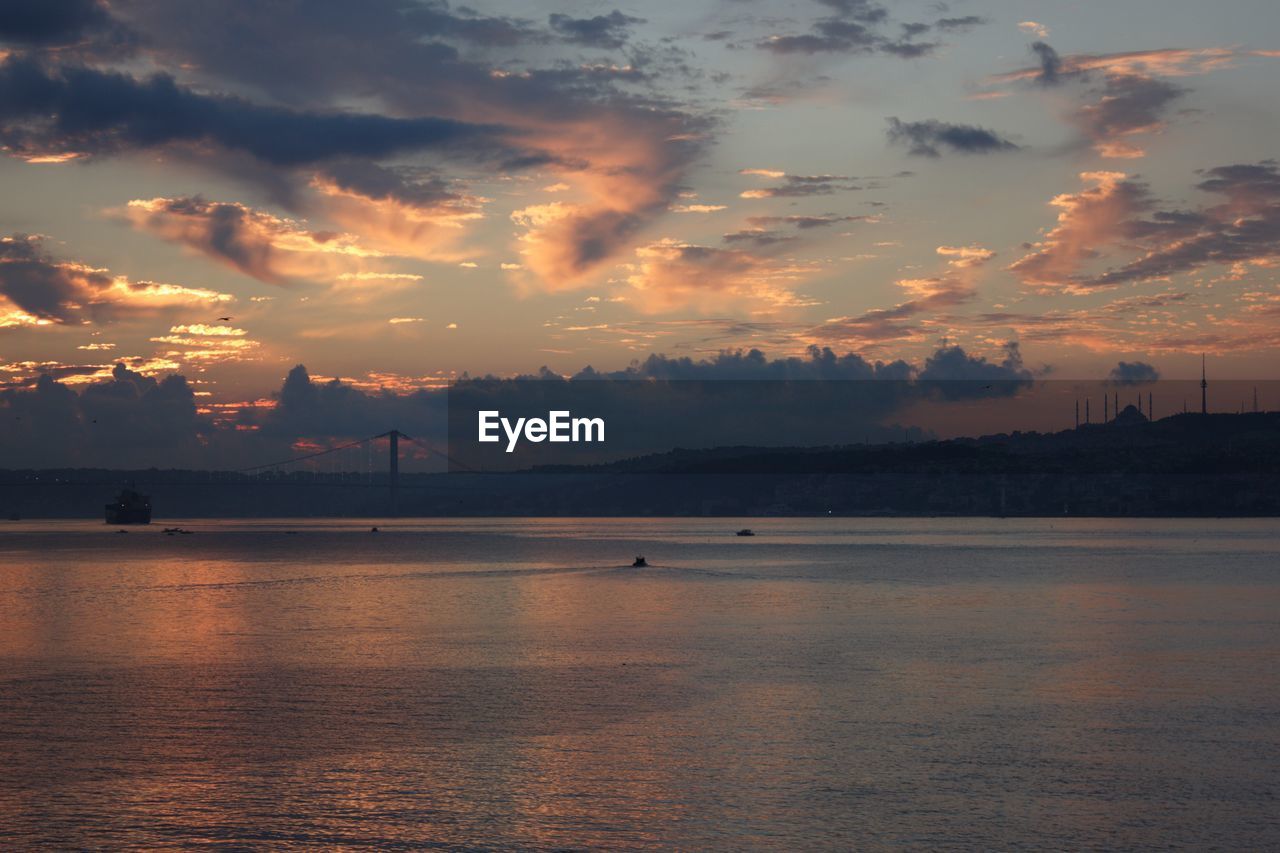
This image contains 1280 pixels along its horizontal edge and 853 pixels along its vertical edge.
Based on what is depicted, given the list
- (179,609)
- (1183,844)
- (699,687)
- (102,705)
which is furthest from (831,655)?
(179,609)

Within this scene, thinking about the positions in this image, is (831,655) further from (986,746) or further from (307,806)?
(307,806)

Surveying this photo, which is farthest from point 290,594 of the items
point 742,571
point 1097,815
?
point 1097,815

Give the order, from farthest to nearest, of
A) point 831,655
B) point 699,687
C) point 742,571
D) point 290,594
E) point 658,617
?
point 742,571
point 290,594
point 658,617
point 831,655
point 699,687

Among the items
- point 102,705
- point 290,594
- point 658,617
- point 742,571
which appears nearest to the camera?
point 102,705

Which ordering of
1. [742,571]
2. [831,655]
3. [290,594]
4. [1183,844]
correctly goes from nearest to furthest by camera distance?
[1183,844], [831,655], [290,594], [742,571]

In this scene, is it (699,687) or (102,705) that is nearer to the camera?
(102,705)

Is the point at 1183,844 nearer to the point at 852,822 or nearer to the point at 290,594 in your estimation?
the point at 852,822
